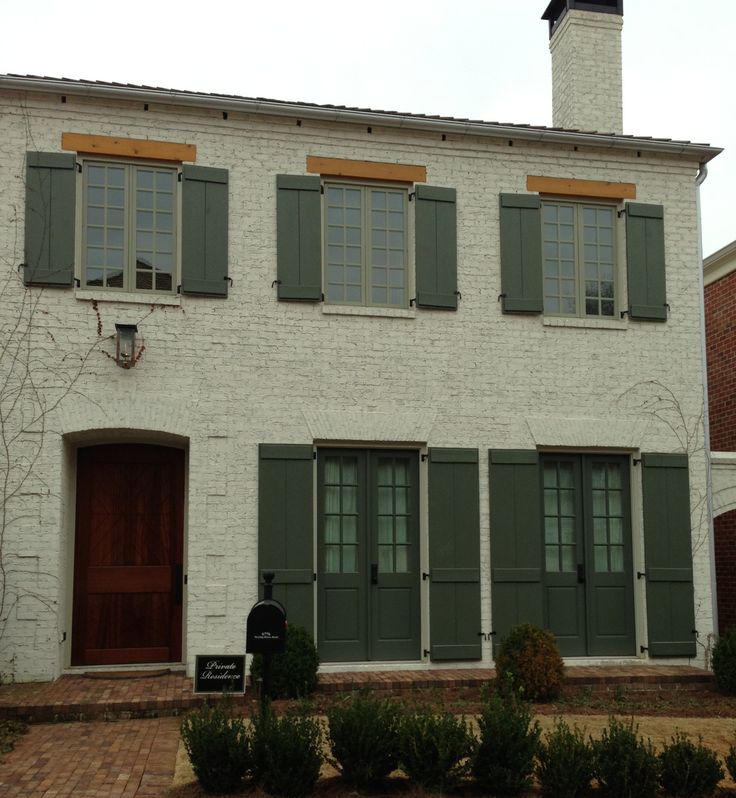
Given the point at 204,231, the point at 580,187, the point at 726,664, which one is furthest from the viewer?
the point at 580,187

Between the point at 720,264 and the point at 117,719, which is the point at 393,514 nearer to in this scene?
the point at 117,719

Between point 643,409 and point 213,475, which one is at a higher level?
point 643,409

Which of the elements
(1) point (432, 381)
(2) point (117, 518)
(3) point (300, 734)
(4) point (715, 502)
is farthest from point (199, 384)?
(4) point (715, 502)

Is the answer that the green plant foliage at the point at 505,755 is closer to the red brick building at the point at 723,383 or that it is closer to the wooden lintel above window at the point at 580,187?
the wooden lintel above window at the point at 580,187

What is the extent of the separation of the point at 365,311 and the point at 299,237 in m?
1.01

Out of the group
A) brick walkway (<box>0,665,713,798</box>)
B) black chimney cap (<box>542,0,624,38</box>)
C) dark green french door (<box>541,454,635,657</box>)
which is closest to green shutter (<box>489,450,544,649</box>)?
dark green french door (<box>541,454,635,657</box>)

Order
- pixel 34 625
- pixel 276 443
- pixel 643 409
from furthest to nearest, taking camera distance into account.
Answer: pixel 643 409
pixel 276 443
pixel 34 625

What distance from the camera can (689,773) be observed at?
652cm

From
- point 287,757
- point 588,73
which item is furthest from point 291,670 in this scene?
point 588,73

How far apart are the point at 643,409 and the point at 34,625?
6.61 m

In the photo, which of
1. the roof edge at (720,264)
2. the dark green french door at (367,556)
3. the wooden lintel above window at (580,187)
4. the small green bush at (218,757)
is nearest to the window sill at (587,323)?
the wooden lintel above window at (580,187)

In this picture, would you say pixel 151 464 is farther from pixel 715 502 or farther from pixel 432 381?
pixel 715 502

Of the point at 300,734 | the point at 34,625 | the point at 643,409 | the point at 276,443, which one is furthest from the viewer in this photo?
the point at 643,409

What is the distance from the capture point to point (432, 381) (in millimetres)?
10930
